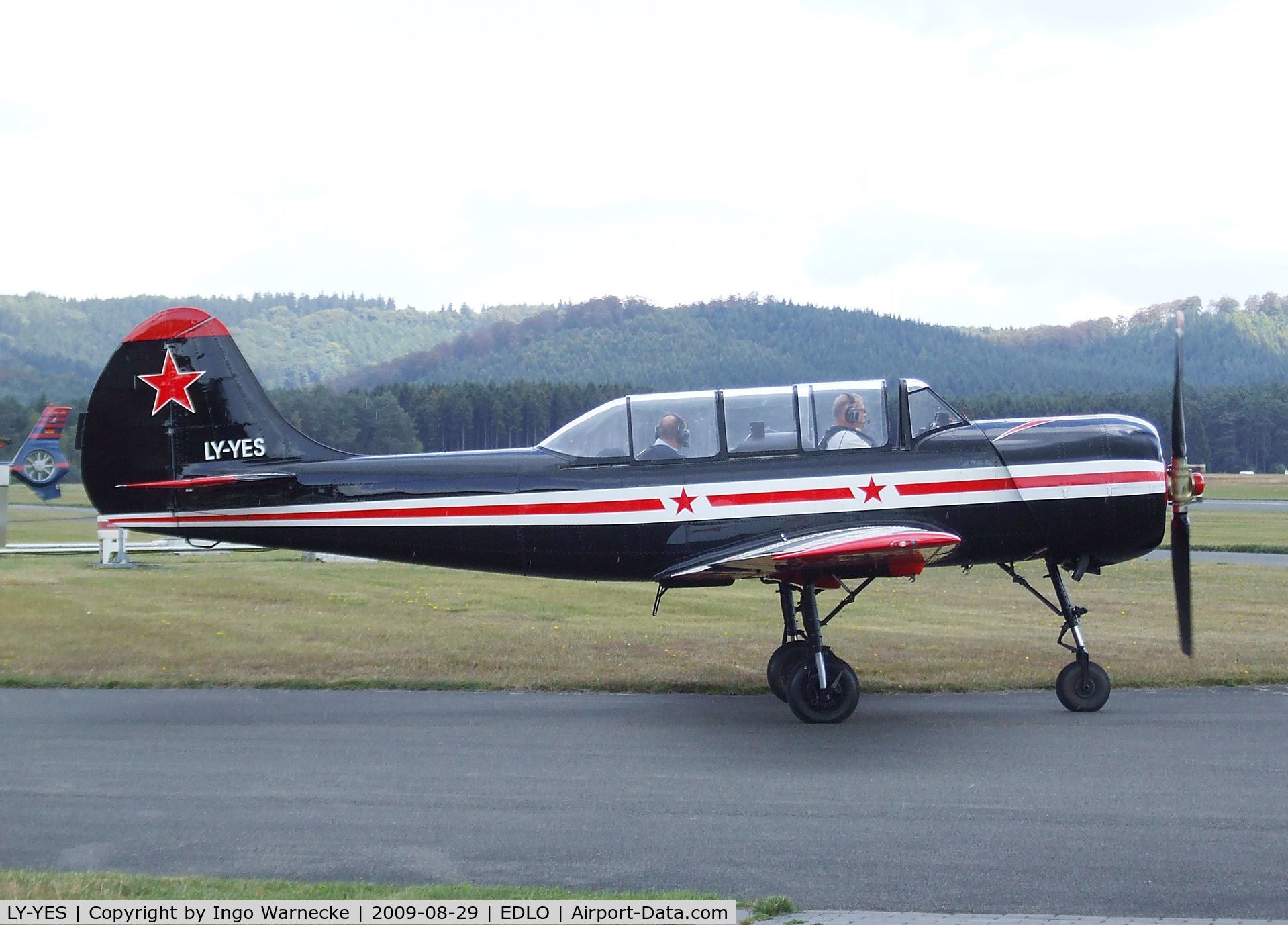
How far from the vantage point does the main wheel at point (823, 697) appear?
9.66 meters

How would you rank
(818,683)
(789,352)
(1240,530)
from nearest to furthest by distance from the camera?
(818,683)
(1240,530)
(789,352)

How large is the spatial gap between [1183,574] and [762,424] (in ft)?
13.6

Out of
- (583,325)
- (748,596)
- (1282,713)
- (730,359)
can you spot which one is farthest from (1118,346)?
(1282,713)

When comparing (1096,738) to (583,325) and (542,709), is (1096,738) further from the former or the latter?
(583,325)

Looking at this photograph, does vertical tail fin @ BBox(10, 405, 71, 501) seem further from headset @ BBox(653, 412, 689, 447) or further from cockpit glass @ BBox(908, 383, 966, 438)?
cockpit glass @ BBox(908, 383, 966, 438)

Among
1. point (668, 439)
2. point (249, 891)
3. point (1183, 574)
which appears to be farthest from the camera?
point (668, 439)

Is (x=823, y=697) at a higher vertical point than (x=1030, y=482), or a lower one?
lower

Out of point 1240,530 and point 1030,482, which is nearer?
point 1030,482

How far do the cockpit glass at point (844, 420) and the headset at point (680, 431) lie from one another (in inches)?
42.2

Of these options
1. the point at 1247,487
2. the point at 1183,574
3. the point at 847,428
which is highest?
the point at 847,428

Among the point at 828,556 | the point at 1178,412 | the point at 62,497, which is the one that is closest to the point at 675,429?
the point at 828,556

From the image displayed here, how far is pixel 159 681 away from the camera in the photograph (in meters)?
11.8

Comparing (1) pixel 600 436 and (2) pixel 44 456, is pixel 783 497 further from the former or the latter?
(2) pixel 44 456

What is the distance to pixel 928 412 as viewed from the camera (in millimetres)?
10375
